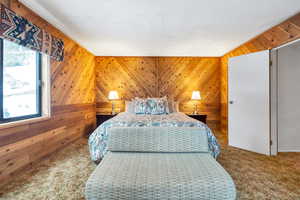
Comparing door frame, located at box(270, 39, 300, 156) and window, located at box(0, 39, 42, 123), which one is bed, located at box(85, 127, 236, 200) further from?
door frame, located at box(270, 39, 300, 156)

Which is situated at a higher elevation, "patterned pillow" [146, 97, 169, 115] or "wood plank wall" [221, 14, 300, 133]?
"wood plank wall" [221, 14, 300, 133]

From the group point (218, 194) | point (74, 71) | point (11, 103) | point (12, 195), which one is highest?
point (74, 71)

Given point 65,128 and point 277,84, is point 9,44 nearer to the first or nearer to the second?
point 65,128

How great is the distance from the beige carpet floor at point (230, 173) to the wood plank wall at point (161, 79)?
1.97 meters

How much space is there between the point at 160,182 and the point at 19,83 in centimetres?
230

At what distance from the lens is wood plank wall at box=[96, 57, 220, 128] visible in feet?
→ 14.8

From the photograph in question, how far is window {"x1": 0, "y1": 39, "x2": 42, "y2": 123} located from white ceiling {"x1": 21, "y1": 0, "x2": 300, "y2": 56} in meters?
0.66

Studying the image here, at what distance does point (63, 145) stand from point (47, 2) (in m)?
2.37

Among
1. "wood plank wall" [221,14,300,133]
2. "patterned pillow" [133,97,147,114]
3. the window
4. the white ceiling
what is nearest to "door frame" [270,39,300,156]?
"wood plank wall" [221,14,300,133]

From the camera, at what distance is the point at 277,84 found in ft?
9.42

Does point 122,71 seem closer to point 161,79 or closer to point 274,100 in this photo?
point 161,79

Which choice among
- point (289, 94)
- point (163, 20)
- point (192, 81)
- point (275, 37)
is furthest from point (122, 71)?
point (289, 94)

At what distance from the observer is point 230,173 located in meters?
2.07

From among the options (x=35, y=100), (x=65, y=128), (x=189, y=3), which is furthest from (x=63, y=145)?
(x=189, y=3)
